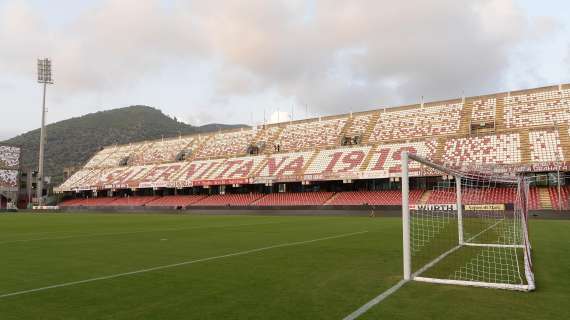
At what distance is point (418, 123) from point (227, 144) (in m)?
27.2

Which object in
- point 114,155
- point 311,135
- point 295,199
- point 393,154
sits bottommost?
point 295,199

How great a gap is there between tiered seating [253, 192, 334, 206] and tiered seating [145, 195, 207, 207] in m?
10.1

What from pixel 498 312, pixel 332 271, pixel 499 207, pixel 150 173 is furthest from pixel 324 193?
pixel 498 312

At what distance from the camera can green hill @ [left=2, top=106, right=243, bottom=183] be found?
15525cm

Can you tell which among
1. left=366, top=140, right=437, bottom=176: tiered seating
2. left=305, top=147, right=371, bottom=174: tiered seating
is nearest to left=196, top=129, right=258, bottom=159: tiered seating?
left=305, top=147, right=371, bottom=174: tiered seating

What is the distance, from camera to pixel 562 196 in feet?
117

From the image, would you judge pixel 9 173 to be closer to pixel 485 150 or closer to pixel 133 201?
pixel 133 201

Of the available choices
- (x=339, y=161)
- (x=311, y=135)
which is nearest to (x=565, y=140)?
(x=339, y=161)

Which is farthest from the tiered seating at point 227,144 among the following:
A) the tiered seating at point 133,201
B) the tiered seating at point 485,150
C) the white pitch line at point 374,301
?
the white pitch line at point 374,301

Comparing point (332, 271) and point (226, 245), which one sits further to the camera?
point (226, 245)

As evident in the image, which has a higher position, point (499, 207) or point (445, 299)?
point (499, 207)

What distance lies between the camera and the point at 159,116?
195625 mm

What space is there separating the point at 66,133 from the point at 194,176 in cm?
13591

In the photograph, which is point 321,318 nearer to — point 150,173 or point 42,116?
point 150,173
